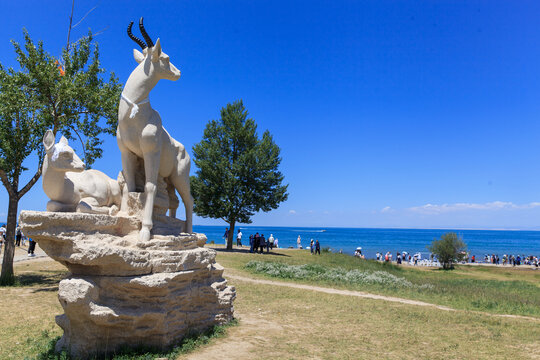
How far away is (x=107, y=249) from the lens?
5672 mm

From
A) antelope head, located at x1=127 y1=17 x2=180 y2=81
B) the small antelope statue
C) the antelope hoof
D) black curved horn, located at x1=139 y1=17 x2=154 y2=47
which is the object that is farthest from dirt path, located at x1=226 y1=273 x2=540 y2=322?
black curved horn, located at x1=139 y1=17 x2=154 y2=47

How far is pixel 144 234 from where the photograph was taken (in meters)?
6.48

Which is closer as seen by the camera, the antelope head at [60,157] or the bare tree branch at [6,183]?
the antelope head at [60,157]

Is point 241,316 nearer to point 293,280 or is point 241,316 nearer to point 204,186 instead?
point 293,280

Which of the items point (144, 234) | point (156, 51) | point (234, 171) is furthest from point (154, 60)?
point (234, 171)

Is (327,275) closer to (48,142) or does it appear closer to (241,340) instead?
(241,340)

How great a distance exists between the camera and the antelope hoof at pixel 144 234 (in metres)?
6.45

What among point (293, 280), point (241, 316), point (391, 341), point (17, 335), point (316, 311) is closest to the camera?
point (17, 335)

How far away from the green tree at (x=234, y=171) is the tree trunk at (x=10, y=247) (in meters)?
14.6

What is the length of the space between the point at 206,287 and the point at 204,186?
1949 cm

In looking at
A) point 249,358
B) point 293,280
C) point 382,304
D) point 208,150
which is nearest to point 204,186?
point 208,150

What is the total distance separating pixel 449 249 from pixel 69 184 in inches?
1367

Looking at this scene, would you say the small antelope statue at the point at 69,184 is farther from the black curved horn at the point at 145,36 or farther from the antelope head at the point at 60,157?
the black curved horn at the point at 145,36

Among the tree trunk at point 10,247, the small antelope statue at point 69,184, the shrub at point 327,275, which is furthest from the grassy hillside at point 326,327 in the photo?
the small antelope statue at point 69,184
